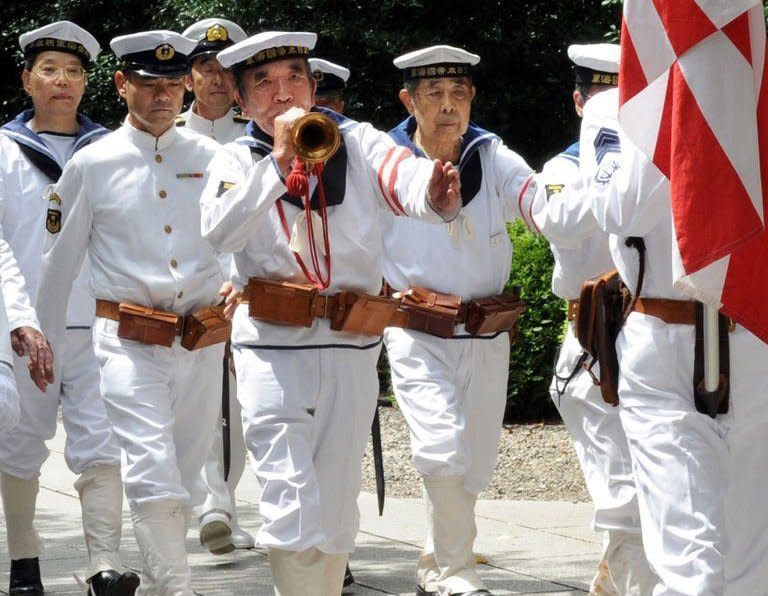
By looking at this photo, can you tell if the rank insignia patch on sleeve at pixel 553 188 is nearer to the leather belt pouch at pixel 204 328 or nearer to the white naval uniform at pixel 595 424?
the white naval uniform at pixel 595 424

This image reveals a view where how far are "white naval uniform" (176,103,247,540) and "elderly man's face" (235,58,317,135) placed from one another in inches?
80.4

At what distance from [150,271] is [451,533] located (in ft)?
5.30

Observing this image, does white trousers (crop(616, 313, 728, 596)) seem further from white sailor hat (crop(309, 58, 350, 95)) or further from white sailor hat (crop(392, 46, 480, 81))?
white sailor hat (crop(309, 58, 350, 95))

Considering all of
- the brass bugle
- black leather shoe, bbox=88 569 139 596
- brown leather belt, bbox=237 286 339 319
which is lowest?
black leather shoe, bbox=88 569 139 596

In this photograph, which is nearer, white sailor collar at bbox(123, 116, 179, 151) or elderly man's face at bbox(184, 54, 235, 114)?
white sailor collar at bbox(123, 116, 179, 151)

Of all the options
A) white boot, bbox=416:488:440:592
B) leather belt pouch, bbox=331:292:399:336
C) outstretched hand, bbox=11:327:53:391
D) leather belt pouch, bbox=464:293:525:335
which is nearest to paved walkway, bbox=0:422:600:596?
white boot, bbox=416:488:440:592

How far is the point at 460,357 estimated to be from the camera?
766cm

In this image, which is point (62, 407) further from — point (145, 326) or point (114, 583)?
point (114, 583)

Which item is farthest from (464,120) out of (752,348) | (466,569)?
(752,348)

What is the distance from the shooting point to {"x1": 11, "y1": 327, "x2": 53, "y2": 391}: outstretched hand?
6734 millimetres

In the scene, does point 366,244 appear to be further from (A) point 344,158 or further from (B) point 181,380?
(B) point 181,380

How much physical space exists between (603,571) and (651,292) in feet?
5.47

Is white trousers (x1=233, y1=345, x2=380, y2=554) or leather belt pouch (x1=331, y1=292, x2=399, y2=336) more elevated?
leather belt pouch (x1=331, y1=292, x2=399, y2=336)

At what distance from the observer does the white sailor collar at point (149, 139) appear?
764 centimetres
